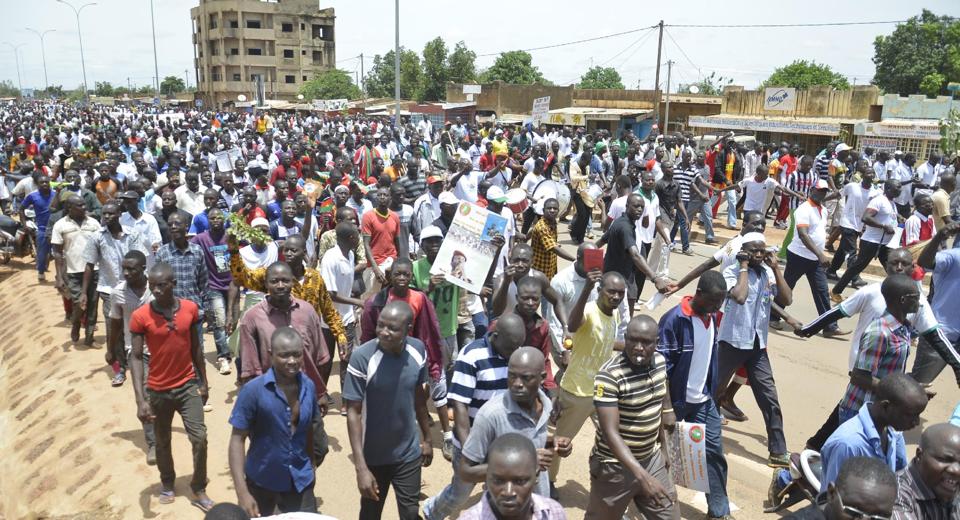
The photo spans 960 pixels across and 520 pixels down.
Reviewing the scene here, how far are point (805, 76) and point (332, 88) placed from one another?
1769 inches

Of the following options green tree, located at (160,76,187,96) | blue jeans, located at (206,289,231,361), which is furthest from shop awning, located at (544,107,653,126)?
green tree, located at (160,76,187,96)

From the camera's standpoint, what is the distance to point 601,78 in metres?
79.9

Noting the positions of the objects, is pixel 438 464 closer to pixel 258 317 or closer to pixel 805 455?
pixel 258 317

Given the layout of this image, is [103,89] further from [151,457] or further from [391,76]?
[151,457]

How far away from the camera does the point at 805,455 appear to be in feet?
13.0

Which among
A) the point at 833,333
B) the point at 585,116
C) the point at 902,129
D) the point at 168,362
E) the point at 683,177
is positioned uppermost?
the point at 585,116

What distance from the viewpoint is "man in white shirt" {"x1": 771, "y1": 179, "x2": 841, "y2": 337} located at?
316 inches

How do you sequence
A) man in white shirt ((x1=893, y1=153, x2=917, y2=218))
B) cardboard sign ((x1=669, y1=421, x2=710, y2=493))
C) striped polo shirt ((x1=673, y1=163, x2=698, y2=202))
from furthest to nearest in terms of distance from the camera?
man in white shirt ((x1=893, y1=153, x2=917, y2=218)), striped polo shirt ((x1=673, y1=163, x2=698, y2=202)), cardboard sign ((x1=669, y1=421, x2=710, y2=493))

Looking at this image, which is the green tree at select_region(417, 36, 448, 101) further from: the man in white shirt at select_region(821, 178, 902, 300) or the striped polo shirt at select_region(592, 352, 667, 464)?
the striped polo shirt at select_region(592, 352, 667, 464)

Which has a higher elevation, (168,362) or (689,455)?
(168,362)

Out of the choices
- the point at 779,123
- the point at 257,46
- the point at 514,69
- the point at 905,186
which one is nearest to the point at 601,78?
the point at 514,69

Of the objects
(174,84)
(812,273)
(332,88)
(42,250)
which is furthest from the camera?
(174,84)

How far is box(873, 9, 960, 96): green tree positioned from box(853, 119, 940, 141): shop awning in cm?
2750

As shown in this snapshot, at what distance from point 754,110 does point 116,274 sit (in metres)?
32.2
